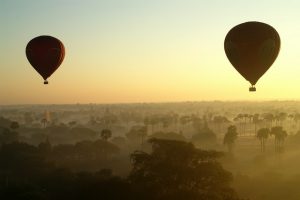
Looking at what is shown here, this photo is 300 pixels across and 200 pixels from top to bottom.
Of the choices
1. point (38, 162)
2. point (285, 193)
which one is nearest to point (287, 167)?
point (285, 193)

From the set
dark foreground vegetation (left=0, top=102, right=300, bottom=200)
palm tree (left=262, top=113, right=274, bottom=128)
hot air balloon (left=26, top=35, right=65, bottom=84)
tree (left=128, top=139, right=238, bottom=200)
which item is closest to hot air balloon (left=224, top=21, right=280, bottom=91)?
dark foreground vegetation (left=0, top=102, right=300, bottom=200)

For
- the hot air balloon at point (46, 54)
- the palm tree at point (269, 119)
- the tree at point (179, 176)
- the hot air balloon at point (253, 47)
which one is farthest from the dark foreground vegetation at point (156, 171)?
the palm tree at point (269, 119)

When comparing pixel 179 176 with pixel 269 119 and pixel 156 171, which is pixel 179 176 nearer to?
pixel 156 171

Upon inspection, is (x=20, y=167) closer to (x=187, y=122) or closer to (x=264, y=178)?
(x=264, y=178)

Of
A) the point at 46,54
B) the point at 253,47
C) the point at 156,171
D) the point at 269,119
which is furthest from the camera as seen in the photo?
the point at 269,119

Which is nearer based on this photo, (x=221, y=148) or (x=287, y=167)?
(x=287, y=167)

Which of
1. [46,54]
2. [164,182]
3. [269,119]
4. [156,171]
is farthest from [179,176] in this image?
[269,119]
